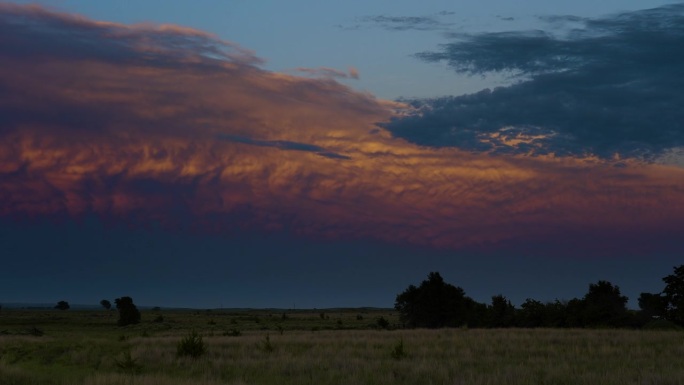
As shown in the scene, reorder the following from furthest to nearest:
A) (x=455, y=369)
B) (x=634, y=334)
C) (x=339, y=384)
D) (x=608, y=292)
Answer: (x=608, y=292) < (x=634, y=334) < (x=455, y=369) < (x=339, y=384)

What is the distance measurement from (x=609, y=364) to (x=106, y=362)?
61.5ft

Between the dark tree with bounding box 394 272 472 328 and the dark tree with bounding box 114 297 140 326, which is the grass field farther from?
the dark tree with bounding box 114 297 140 326

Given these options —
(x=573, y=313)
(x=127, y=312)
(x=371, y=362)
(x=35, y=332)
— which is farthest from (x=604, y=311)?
(x=127, y=312)

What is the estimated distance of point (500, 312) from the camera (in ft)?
211

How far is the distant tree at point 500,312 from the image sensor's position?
62531mm

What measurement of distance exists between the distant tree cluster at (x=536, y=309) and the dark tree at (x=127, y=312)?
34.7 m

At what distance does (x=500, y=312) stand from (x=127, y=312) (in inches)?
1777

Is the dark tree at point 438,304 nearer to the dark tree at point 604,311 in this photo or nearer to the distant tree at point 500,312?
the distant tree at point 500,312

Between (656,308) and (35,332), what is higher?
(656,308)

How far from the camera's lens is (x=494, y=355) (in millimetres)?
25828

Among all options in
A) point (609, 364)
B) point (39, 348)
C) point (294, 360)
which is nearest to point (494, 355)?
point (609, 364)

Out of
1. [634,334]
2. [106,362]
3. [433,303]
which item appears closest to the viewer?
[106,362]

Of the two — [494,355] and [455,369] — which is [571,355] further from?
[455,369]

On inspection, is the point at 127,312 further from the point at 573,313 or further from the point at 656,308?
the point at 656,308
